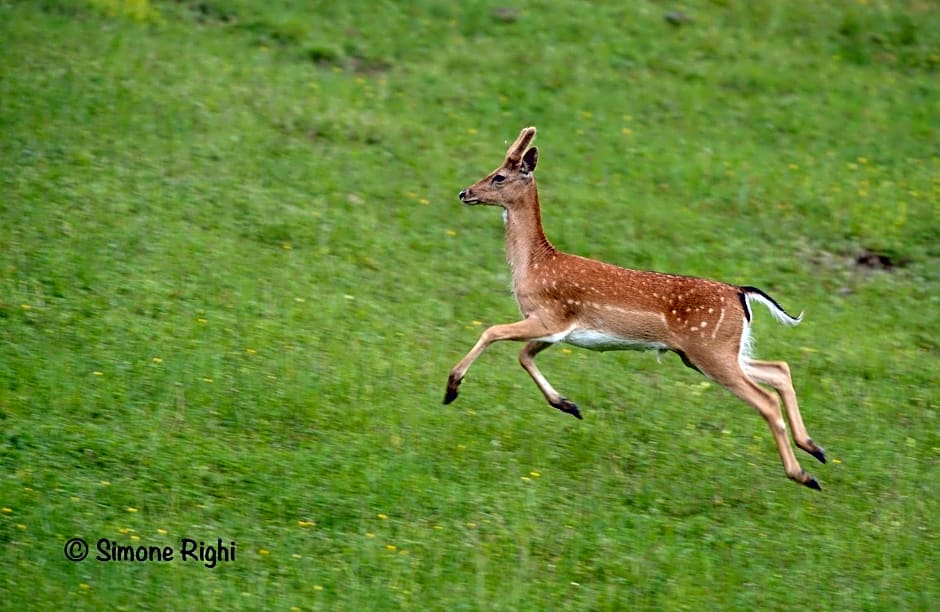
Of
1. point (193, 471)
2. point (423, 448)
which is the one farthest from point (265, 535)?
point (423, 448)

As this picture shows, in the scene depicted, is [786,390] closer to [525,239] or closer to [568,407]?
[568,407]

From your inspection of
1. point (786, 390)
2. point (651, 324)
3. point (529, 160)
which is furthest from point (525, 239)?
point (786, 390)

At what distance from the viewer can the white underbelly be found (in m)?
9.21

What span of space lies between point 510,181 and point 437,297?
217 cm

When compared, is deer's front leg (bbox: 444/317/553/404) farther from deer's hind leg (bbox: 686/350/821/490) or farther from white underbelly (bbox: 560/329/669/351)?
deer's hind leg (bbox: 686/350/821/490)

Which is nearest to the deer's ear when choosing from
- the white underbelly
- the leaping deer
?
the leaping deer

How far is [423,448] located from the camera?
29.0ft

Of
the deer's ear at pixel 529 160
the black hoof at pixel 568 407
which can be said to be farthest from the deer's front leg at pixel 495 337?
the deer's ear at pixel 529 160

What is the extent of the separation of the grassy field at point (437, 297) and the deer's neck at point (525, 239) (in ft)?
3.52

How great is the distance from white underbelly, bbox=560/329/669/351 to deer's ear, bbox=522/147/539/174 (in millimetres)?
1422

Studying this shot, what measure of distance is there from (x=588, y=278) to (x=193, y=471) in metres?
3.15

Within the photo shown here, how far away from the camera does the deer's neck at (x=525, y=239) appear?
977 cm

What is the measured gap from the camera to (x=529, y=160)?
32.7 ft

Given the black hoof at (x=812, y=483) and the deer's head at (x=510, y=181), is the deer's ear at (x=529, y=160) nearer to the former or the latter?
the deer's head at (x=510, y=181)
